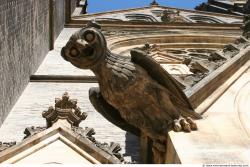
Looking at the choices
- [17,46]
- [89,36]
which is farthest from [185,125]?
[17,46]

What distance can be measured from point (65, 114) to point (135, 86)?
1101mm

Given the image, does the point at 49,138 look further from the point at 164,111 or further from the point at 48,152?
the point at 164,111

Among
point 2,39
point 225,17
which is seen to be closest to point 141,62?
point 2,39

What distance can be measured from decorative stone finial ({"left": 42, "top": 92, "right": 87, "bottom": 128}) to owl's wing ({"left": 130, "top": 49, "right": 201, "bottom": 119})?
1.12m

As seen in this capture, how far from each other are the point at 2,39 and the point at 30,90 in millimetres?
2278

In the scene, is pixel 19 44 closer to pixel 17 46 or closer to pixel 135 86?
pixel 17 46

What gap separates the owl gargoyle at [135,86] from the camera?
16.2 ft

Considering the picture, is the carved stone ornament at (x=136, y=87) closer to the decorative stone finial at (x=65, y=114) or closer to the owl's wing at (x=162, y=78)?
the owl's wing at (x=162, y=78)

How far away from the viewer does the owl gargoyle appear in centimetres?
493

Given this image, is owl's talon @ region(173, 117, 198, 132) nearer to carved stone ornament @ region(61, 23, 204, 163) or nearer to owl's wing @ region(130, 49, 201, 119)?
carved stone ornament @ region(61, 23, 204, 163)

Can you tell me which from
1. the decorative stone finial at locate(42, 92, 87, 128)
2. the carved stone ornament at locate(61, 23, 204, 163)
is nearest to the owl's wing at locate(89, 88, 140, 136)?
the carved stone ornament at locate(61, 23, 204, 163)

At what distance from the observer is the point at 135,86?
505cm

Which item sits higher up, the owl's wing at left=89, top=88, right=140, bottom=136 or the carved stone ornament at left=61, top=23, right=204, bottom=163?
the carved stone ornament at left=61, top=23, right=204, bottom=163

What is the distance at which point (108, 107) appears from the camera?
5.36 m
